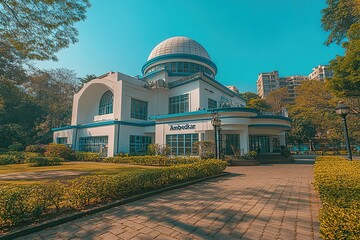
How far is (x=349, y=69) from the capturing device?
44.2 feet

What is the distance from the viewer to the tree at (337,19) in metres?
16.7

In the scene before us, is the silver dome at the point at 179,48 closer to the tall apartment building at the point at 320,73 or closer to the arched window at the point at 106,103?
the arched window at the point at 106,103

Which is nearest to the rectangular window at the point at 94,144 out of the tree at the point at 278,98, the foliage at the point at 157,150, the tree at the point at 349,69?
the foliage at the point at 157,150

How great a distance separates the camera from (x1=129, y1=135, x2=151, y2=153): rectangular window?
23811mm

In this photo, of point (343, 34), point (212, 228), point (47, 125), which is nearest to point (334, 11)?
point (343, 34)

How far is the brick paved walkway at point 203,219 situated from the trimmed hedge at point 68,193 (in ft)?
2.17

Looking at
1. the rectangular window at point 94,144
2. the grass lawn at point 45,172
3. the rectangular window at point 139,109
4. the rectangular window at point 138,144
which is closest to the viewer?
the grass lawn at point 45,172

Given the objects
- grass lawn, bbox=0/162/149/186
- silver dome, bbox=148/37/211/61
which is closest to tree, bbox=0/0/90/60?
grass lawn, bbox=0/162/149/186

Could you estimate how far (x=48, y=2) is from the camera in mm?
10672

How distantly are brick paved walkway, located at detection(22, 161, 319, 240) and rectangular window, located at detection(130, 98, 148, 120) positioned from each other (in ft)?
66.7

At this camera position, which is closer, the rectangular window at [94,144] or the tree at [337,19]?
the tree at [337,19]

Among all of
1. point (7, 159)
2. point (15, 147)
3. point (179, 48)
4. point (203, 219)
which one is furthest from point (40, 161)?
point (179, 48)

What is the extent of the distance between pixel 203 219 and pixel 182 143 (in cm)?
1636

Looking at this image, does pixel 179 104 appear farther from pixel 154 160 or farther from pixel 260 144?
pixel 260 144
